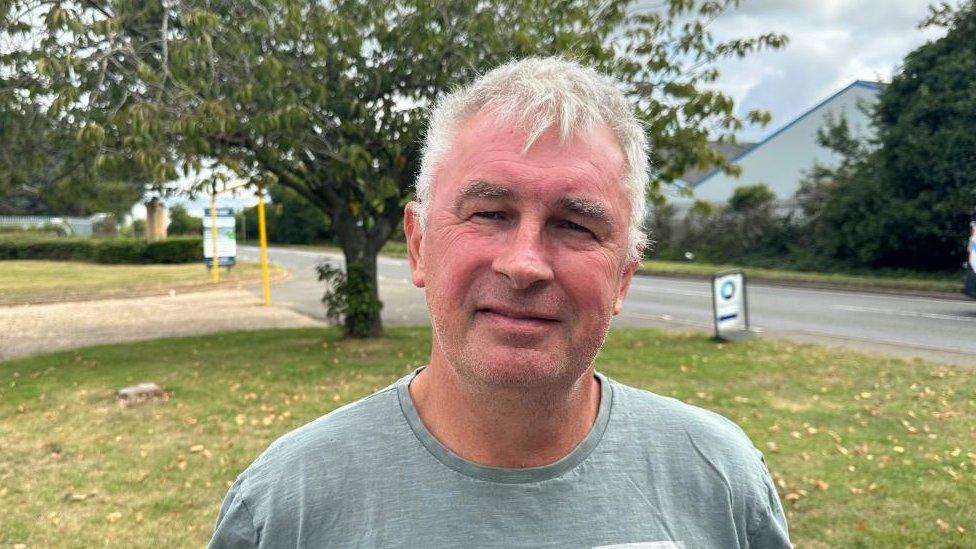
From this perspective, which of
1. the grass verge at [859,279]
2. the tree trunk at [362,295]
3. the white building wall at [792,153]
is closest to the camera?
the tree trunk at [362,295]

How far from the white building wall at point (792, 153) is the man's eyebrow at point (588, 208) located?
31684 millimetres

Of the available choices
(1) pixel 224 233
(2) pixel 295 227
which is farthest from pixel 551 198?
(2) pixel 295 227

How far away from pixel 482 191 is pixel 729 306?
1039 centimetres

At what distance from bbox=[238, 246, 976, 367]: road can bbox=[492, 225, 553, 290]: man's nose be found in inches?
397

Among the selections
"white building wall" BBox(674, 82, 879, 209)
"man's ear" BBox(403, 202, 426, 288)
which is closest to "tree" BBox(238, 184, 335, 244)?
"white building wall" BBox(674, 82, 879, 209)

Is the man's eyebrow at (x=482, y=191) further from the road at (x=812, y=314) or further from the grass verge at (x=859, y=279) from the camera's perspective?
the grass verge at (x=859, y=279)

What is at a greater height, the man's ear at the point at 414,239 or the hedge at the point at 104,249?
the hedge at the point at 104,249

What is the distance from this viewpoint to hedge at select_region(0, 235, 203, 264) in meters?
10.5

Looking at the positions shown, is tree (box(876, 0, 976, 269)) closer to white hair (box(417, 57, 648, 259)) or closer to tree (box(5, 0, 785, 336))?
tree (box(5, 0, 785, 336))

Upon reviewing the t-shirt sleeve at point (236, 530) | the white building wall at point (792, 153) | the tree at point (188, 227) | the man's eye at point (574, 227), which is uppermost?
the white building wall at point (792, 153)

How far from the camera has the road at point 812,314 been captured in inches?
443

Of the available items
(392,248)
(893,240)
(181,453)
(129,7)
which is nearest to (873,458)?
(181,453)

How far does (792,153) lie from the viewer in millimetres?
35219

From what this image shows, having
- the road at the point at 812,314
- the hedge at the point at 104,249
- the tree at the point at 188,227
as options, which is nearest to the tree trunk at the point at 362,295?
the road at the point at 812,314
